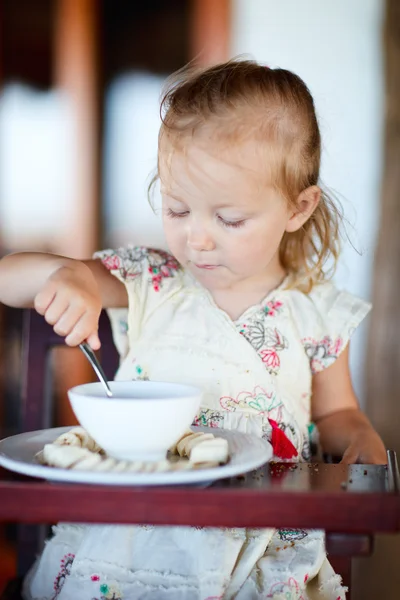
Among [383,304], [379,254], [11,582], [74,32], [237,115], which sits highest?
[74,32]

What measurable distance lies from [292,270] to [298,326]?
4.6 inches

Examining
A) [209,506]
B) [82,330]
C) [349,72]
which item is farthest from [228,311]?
[349,72]

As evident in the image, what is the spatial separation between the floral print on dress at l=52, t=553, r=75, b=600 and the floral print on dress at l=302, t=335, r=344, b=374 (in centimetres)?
52

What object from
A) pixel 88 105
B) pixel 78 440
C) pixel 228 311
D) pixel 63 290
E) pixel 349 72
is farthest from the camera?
pixel 88 105

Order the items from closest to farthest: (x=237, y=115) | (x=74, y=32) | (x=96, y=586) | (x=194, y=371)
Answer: (x=96, y=586), (x=237, y=115), (x=194, y=371), (x=74, y=32)

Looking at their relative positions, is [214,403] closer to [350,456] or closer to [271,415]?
[271,415]

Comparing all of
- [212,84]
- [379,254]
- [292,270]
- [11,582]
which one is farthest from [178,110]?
[379,254]

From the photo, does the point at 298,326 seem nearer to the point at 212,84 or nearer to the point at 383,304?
the point at 212,84

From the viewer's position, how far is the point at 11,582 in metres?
1.16

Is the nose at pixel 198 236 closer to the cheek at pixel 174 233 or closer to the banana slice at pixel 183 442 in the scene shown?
the cheek at pixel 174 233

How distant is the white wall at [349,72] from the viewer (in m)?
2.34

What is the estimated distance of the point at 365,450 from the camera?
1.16m

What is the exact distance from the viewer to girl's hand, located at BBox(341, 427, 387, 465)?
1.11m

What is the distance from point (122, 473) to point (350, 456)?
0.47m
